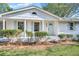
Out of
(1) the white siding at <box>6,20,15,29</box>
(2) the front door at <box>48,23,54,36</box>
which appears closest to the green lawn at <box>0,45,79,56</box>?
(2) the front door at <box>48,23,54,36</box>

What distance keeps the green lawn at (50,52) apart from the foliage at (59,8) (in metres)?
0.67

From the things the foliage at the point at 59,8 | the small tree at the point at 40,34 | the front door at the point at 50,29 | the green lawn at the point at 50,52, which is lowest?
the green lawn at the point at 50,52

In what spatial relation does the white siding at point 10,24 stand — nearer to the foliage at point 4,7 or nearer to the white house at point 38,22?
the white house at point 38,22

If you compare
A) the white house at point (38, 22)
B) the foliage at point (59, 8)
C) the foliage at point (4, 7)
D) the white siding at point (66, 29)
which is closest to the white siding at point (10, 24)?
the white house at point (38, 22)

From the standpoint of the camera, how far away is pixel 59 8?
8.08 m

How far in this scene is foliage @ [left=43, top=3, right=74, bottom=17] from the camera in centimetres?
804

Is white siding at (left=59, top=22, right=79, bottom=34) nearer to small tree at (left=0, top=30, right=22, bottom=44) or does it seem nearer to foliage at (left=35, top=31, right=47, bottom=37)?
foliage at (left=35, top=31, right=47, bottom=37)

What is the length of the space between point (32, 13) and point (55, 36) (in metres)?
0.66

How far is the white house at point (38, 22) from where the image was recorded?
8031 millimetres

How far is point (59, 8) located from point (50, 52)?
90 centimetres

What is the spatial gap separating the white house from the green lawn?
0.99 feet

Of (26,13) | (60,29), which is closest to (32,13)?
(26,13)

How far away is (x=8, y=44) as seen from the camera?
8.03 metres

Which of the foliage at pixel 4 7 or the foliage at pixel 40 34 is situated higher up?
the foliage at pixel 4 7
